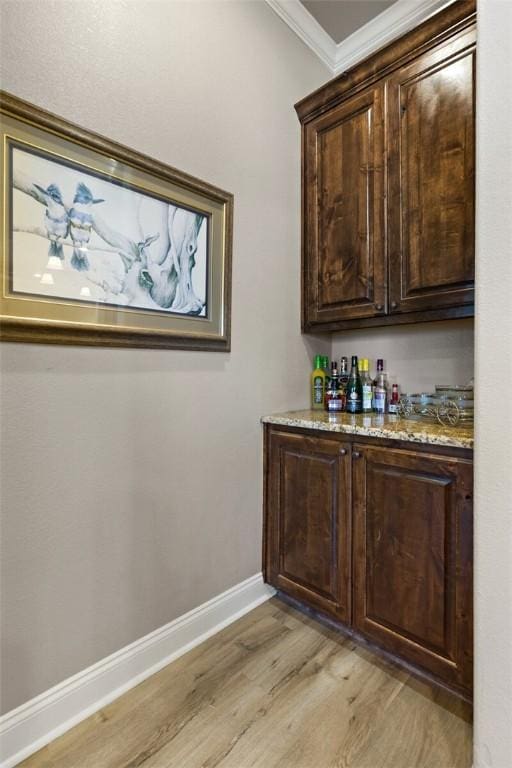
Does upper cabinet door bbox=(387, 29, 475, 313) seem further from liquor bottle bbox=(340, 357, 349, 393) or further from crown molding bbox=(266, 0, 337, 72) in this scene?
crown molding bbox=(266, 0, 337, 72)

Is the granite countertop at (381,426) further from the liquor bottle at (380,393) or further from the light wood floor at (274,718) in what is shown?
the light wood floor at (274,718)

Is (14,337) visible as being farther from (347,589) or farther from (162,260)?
(347,589)

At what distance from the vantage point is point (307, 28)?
2010 millimetres

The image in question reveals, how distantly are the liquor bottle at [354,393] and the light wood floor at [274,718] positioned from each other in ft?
3.33

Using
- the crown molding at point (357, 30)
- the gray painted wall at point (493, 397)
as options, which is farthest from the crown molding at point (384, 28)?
the gray painted wall at point (493, 397)

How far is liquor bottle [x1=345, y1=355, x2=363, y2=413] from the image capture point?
186 cm

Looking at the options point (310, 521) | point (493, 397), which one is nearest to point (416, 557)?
point (310, 521)

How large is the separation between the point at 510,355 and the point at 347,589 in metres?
1.09

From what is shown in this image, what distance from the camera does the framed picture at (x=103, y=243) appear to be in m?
1.08

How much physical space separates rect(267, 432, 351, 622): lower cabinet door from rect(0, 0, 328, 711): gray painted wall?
0.36ft

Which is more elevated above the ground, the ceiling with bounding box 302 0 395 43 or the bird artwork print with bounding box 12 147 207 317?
the ceiling with bounding box 302 0 395 43

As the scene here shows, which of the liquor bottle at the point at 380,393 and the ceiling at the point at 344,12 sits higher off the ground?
the ceiling at the point at 344,12

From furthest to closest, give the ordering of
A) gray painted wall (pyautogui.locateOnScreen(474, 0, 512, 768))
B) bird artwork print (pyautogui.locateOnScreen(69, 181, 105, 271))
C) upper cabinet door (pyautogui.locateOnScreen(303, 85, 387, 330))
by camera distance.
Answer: upper cabinet door (pyautogui.locateOnScreen(303, 85, 387, 330)), bird artwork print (pyautogui.locateOnScreen(69, 181, 105, 271)), gray painted wall (pyautogui.locateOnScreen(474, 0, 512, 768))

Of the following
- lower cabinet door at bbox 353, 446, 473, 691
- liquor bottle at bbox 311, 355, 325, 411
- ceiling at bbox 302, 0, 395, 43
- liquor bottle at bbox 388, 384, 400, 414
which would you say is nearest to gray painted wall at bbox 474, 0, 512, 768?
lower cabinet door at bbox 353, 446, 473, 691
